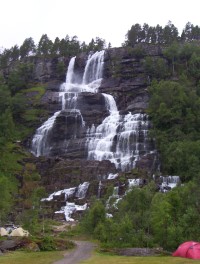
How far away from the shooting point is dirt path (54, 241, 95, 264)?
84.9 feet

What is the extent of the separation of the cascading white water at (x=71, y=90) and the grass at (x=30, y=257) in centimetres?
5283

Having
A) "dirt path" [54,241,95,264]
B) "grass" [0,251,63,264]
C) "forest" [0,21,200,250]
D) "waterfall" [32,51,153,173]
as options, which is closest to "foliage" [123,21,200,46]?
"forest" [0,21,200,250]

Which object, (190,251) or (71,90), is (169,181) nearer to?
(190,251)

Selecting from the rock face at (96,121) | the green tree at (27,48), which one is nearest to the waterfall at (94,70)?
the rock face at (96,121)

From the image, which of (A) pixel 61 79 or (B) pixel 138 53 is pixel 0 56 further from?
(B) pixel 138 53

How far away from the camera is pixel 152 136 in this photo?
2958 inches

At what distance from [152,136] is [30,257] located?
166 feet

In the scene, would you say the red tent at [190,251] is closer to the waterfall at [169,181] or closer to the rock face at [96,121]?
the waterfall at [169,181]

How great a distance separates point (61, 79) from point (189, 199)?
82.0 meters

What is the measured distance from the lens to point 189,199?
110 feet

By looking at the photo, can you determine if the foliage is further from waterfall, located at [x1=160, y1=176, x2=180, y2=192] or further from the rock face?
waterfall, located at [x1=160, y1=176, x2=180, y2=192]

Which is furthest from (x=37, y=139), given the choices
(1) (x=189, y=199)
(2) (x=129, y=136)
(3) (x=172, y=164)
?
(1) (x=189, y=199)

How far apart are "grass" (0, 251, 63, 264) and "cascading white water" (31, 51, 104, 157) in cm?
5283

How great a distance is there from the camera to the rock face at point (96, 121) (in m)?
71.6
